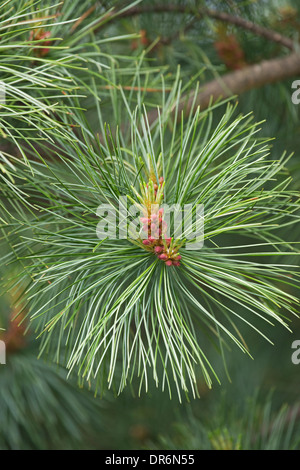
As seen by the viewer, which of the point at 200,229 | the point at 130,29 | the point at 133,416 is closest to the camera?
the point at 200,229

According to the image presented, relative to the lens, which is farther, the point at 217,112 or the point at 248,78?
the point at 217,112

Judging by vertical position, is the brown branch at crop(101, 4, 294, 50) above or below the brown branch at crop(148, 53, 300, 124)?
above

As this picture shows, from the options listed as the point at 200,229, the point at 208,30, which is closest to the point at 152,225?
the point at 200,229

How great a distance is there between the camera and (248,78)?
64cm

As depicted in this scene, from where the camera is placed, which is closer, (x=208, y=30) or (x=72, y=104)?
(x=72, y=104)

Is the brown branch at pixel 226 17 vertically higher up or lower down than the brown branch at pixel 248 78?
higher up

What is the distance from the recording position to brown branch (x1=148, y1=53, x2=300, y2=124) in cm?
60

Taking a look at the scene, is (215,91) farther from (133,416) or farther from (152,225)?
(133,416)

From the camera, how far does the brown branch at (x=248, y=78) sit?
60 cm

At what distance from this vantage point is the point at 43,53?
46cm

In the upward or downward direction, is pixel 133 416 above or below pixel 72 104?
below
